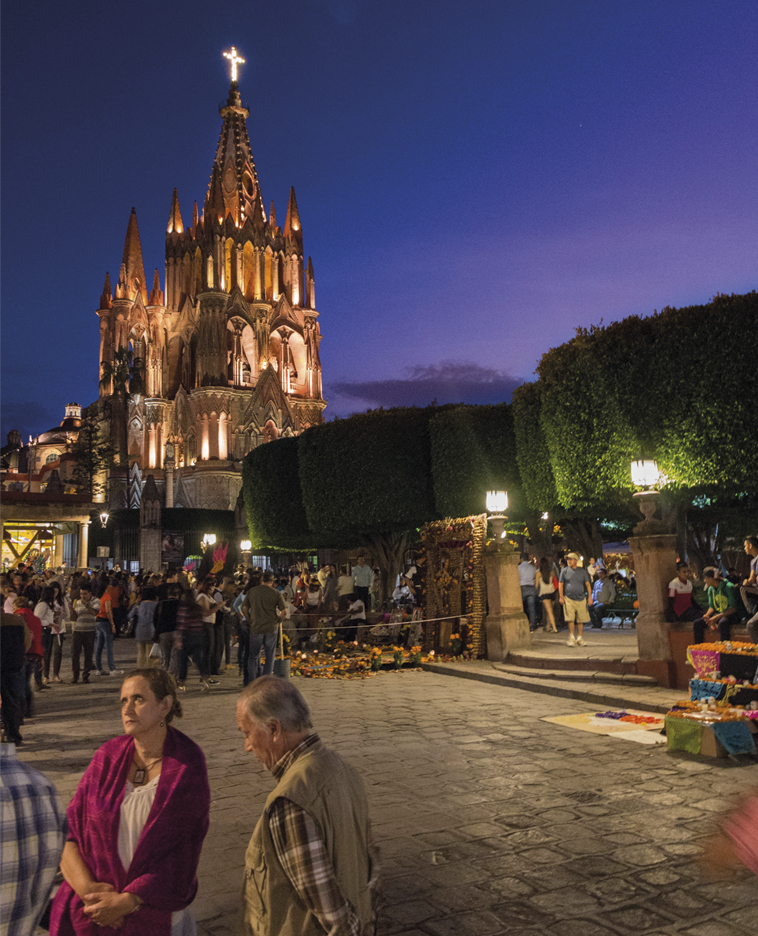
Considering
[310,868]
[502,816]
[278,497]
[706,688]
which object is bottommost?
[502,816]

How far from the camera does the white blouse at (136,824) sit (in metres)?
2.59

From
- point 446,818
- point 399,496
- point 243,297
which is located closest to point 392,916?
point 446,818

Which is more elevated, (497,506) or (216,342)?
(216,342)

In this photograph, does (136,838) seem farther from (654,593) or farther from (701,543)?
(701,543)

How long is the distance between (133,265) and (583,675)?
210ft

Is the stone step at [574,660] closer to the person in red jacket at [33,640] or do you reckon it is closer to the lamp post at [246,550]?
the person in red jacket at [33,640]

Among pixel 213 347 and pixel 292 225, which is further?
pixel 292 225

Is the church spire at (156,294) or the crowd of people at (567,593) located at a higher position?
the church spire at (156,294)

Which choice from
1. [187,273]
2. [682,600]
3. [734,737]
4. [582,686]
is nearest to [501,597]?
[582,686]

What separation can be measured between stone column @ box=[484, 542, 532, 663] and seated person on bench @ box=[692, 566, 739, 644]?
454cm

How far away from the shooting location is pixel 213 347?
61125 mm

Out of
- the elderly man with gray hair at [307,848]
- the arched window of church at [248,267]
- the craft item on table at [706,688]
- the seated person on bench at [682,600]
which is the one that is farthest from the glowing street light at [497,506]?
the arched window of church at [248,267]

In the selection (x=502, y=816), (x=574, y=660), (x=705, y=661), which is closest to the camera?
(x=502, y=816)

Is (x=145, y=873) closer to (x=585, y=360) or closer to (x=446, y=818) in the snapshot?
(x=446, y=818)
